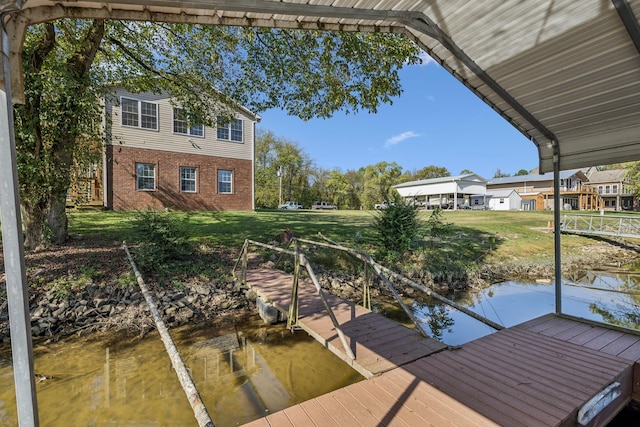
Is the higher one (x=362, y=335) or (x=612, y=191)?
(x=612, y=191)

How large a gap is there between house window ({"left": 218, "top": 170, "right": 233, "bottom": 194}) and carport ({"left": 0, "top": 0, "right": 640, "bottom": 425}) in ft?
54.8

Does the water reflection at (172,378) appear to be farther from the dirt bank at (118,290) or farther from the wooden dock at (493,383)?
the wooden dock at (493,383)

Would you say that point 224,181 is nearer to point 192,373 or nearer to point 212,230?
point 212,230

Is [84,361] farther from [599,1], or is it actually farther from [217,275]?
[599,1]

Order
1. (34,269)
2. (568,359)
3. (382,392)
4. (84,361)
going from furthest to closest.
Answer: (34,269) < (84,361) < (568,359) < (382,392)

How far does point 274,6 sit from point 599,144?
15.1ft

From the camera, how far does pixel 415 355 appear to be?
11.5 ft

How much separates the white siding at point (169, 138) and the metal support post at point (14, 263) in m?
15.1

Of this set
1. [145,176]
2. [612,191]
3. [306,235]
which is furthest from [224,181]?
[612,191]

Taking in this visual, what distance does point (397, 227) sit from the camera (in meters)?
9.66

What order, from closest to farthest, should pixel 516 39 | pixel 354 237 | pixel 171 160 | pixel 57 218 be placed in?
pixel 516 39, pixel 57 218, pixel 354 237, pixel 171 160

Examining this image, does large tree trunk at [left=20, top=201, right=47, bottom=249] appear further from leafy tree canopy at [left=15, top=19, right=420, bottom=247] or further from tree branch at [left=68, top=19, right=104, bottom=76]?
tree branch at [left=68, top=19, right=104, bottom=76]

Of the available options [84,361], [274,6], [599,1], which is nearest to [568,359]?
[599,1]

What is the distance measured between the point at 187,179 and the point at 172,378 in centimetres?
1492
